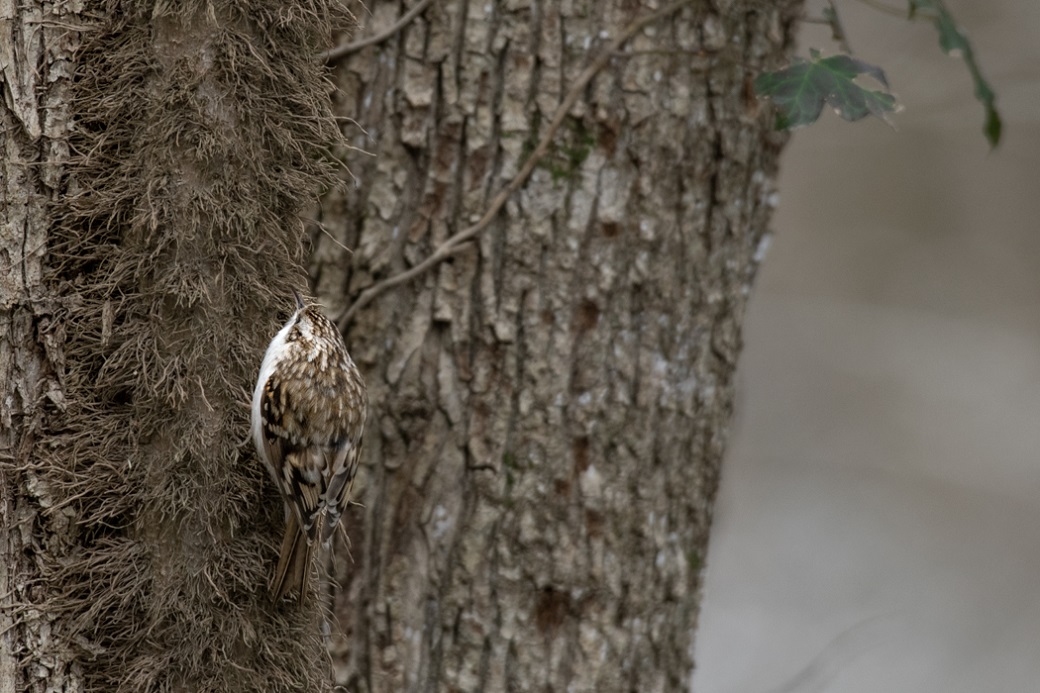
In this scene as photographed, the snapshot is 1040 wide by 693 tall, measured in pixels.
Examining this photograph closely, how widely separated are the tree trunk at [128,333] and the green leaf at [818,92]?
104cm

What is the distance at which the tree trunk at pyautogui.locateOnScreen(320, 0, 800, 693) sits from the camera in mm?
2443

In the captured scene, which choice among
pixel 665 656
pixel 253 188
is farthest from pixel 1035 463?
pixel 253 188

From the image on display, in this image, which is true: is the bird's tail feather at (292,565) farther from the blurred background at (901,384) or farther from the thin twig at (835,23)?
the blurred background at (901,384)

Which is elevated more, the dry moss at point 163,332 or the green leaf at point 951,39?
the green leaf at point 951,39

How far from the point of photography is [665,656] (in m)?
2.68

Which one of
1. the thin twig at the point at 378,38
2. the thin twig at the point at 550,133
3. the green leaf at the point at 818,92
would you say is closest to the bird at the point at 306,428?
the thin twig at the point at 550,133

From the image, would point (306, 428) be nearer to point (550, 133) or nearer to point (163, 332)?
point (163, 332)

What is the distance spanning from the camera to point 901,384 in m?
7.75

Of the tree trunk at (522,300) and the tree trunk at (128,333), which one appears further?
the tree trunk at (522,300)

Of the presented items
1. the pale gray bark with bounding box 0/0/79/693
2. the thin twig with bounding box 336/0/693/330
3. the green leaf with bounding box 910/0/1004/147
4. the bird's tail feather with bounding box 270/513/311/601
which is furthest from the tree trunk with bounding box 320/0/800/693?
the pale gray bark with bounding box 0/0/79/693

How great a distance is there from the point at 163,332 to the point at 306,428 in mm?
390

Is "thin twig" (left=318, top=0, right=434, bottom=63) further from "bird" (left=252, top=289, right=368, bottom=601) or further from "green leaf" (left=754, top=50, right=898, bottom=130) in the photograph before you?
"green leaf" (left=754, top=50, right=898, bottom=130)

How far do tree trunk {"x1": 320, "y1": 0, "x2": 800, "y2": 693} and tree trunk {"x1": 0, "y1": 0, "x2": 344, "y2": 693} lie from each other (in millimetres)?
487

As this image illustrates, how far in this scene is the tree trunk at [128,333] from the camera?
187 cm
